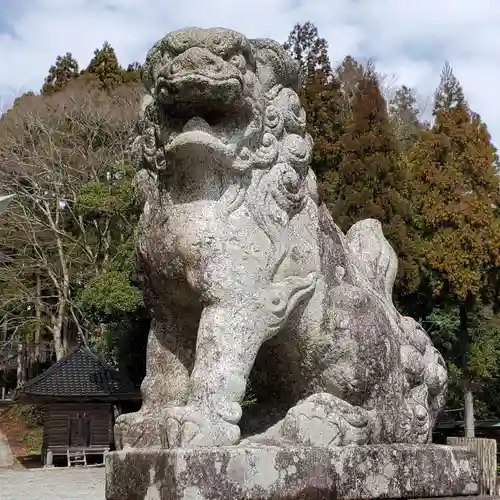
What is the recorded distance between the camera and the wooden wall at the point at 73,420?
67.1 feet

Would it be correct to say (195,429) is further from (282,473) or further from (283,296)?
(283,296)

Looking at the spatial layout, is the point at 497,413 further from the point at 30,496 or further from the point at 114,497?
the point at 114,497

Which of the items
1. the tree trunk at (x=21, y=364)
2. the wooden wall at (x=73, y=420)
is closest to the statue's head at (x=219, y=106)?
the wooden wall at (x=73, y=420)

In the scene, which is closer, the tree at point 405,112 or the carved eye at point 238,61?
the carved eye at point 238,61

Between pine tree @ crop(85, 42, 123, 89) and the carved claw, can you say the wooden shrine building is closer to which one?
pine tree @ crop(85, 42, 123, 89)

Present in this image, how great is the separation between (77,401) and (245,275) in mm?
18200

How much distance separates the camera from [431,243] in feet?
50.9

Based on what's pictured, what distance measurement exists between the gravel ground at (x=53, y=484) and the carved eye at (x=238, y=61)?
1063cm

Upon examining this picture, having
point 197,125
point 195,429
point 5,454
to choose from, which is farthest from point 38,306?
point 195,429

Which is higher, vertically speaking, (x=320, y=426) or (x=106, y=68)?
(x=106, y=68)

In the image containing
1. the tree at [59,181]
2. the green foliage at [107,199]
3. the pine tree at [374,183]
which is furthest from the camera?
the tree at [59,181]

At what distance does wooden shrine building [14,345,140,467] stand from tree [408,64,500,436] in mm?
7894

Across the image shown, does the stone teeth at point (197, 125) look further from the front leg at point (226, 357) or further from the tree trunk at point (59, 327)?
the tree trunk at point (59, 327)

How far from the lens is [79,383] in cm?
1986
